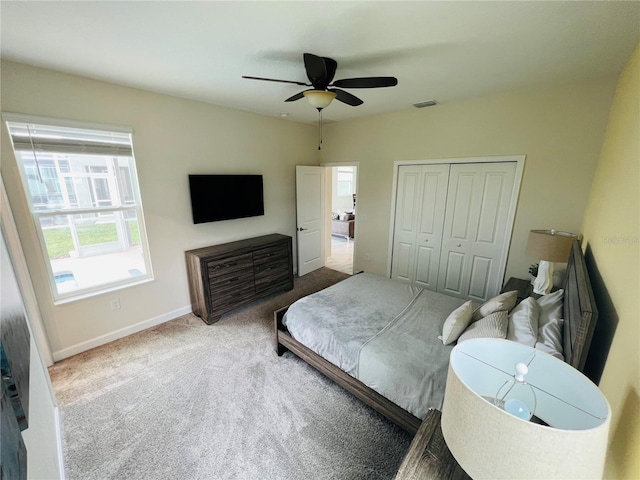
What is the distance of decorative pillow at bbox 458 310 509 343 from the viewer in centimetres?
159

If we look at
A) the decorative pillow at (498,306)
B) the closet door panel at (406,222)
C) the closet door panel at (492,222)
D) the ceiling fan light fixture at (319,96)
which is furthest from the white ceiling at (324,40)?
the decorative pillow at (498,306)

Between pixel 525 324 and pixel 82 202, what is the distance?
3840 millimetres

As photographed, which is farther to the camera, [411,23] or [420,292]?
[420,292]

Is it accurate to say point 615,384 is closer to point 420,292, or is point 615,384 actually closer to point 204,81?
point 420,292

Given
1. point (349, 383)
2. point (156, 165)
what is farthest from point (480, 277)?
point (156, 165)

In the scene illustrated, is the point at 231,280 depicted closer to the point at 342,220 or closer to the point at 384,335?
the point at 384,335

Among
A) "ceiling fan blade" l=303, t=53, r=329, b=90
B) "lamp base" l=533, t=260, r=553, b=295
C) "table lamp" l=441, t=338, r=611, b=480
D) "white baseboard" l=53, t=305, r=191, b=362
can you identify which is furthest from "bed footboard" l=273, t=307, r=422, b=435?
"ceiling fan blade" l=303, t=53, r=329, b=90

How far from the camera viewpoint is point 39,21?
1.55 metres

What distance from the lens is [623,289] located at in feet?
3.17

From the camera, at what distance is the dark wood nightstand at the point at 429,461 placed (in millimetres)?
949

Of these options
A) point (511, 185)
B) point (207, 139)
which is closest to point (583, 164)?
point (511, 185)

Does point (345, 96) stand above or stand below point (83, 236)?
above

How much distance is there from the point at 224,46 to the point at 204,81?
809mm

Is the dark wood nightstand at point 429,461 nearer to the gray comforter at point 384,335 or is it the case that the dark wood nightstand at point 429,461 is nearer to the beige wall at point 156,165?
the gray comforter at point 384,335
